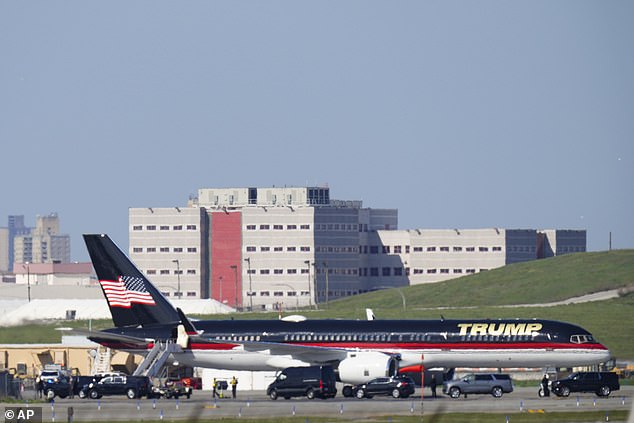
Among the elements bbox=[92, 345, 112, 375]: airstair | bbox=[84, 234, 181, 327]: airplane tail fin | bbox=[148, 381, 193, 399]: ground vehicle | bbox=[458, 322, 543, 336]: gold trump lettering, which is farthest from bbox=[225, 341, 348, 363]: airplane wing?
bbox=[92, 345, 112, 375]: airstair

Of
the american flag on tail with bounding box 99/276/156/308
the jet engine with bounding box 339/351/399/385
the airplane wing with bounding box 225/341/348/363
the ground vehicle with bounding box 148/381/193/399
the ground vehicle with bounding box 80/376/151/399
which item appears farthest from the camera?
the american flag on tail with bounding box 99/276/156/308

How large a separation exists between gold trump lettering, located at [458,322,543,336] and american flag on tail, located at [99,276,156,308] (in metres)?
22.3

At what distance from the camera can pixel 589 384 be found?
90.1 metres

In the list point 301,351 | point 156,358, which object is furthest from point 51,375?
point 301,351

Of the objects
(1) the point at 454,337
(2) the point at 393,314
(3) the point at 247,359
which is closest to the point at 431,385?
(1) the point at 454,337

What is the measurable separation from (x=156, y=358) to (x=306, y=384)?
12.4 m

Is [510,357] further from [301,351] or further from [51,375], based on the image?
[51,375]

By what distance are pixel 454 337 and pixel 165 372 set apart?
69.8ft

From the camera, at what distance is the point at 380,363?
92438 mm

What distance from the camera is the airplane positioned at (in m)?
93.9

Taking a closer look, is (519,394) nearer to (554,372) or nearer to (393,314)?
(554,372)

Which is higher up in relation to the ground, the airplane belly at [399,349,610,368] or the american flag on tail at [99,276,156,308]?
the american flag on tail at [99,276,156,308]

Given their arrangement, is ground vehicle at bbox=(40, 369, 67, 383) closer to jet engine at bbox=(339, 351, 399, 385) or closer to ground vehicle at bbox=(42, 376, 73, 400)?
ground vehicle at bbox=(42, 376, 73, 400)

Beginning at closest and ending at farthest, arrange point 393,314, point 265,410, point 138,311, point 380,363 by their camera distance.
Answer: point 265,410 < point 380,363 < point 138,311 < point 393,314
